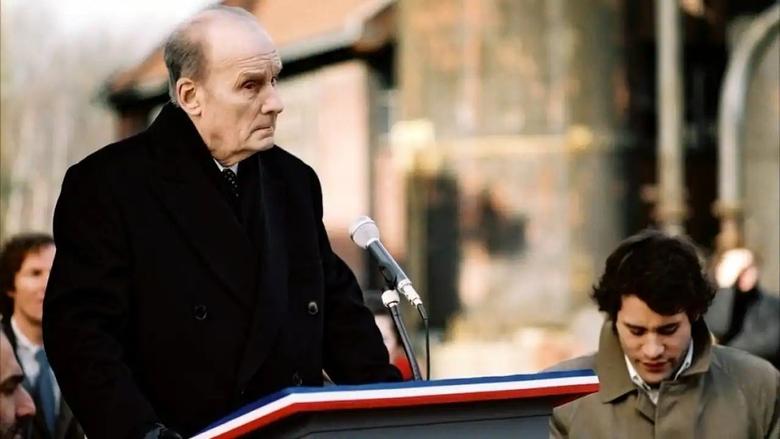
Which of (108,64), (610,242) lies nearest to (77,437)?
(610,242)

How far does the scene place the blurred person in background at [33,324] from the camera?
9086 millimetres

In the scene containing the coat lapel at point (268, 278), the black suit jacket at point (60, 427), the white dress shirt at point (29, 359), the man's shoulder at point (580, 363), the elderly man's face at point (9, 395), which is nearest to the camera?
the coat lapel at point (268, 278)

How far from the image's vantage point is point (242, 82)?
18.4 feet

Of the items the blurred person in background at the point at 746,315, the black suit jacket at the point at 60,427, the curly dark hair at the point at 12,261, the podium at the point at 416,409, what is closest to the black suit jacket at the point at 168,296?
the podium at the point at 416,409

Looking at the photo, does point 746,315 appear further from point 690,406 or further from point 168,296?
point 168,296

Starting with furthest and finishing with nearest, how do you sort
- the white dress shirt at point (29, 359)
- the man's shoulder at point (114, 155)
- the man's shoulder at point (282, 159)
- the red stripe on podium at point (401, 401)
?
the white dress shirt at point (29, 359) < the man's shoulder at point (282, 159) < the man's shoulder at point (114, 155) < the red stripe on podium at point (401, 401)

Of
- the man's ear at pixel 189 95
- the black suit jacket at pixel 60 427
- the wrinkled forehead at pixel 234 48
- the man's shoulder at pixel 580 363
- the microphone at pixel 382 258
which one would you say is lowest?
the black suit jacket at pixel 60 427

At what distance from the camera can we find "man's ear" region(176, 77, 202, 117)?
568cm

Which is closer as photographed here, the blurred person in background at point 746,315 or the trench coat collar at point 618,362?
the trench coat collar at point 618,362

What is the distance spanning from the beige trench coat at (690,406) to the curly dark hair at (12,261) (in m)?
3.60

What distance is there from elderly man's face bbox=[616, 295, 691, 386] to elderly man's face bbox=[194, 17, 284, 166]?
1.44m

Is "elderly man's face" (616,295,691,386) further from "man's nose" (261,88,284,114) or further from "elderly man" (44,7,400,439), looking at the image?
"man's nose" (261,88,284,114)

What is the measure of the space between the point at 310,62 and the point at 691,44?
19.9 ft

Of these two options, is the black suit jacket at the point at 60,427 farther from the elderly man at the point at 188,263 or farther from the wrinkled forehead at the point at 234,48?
the wrinkled forehead at the point at 234,48
